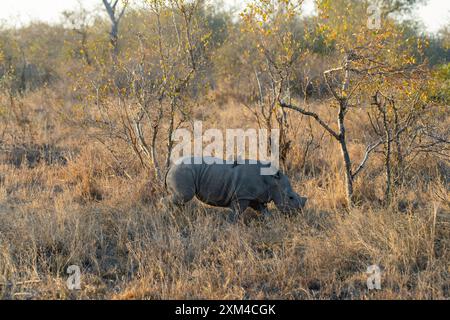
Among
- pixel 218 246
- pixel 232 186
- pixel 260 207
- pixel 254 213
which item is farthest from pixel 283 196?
pixel 218 246

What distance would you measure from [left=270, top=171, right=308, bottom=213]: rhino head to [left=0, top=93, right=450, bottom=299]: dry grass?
145 millimetres

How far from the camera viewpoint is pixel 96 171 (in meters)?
7.81

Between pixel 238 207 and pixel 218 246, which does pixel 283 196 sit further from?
pixel 218 246

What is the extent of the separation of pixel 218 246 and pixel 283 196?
117cm

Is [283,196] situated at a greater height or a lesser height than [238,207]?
greater

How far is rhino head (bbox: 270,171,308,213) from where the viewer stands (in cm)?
584

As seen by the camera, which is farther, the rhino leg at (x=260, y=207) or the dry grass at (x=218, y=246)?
Answer: the rhino leg at (x=260, y=207)

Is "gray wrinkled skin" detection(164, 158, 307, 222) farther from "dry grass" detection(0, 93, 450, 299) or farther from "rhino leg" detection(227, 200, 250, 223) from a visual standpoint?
"dry grass" detection(0, 93, 450, 299)

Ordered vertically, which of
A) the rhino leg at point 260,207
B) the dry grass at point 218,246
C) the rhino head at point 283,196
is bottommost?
the dry grass at point 218,246

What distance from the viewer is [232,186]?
19.4ft

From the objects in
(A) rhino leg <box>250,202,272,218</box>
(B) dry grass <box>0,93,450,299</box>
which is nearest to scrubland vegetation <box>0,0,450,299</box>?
(B) dry grass <box>0,93,450,299</box>

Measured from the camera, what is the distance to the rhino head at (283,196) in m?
5.84

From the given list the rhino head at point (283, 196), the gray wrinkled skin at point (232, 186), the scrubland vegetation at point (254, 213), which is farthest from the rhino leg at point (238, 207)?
the rhino head at point (283, 196)

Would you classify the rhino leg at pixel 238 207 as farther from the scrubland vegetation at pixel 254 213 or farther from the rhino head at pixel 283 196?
the rhino head at pixel 283 196
